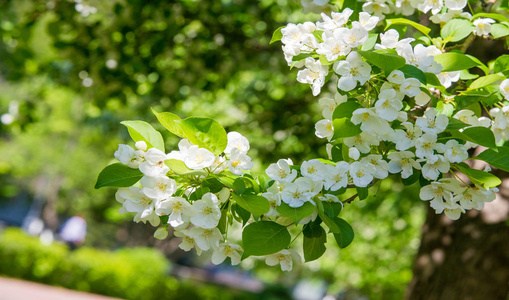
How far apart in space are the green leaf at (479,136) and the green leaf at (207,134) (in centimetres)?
55

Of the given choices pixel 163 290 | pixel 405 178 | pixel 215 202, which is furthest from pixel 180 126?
pixel 163 290

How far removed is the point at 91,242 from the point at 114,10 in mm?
22194

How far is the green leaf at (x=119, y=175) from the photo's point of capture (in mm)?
1008

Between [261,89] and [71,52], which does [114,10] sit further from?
[261,89]

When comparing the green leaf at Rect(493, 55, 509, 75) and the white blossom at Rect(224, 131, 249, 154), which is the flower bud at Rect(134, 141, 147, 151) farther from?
the green leaf at Rect(493, 55, 509, 75)

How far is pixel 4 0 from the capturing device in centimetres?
391

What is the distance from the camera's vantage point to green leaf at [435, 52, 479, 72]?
45.6 inches

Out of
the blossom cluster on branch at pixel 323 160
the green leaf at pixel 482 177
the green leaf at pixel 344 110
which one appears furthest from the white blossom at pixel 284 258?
the green leaf at pixel 482 177

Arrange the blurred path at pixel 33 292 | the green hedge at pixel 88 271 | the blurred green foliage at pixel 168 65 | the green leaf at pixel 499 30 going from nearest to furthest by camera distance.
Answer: the green leaf at pixel 499 30
the blurred green foliage at pixel 168 65
the blurred path at pixel 33 292
the green hedge at pixel 88 271

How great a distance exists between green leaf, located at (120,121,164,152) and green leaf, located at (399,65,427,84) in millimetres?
564

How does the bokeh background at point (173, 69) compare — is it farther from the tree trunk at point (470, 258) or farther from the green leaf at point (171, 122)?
the green leaf at point (171, 122)

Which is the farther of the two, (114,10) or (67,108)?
(67,108)

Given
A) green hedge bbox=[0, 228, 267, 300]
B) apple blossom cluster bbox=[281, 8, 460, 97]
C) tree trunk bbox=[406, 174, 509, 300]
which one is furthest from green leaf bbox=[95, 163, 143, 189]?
green hedge bbox=[0, 228, 267, 300]

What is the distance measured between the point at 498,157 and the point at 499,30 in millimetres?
501
